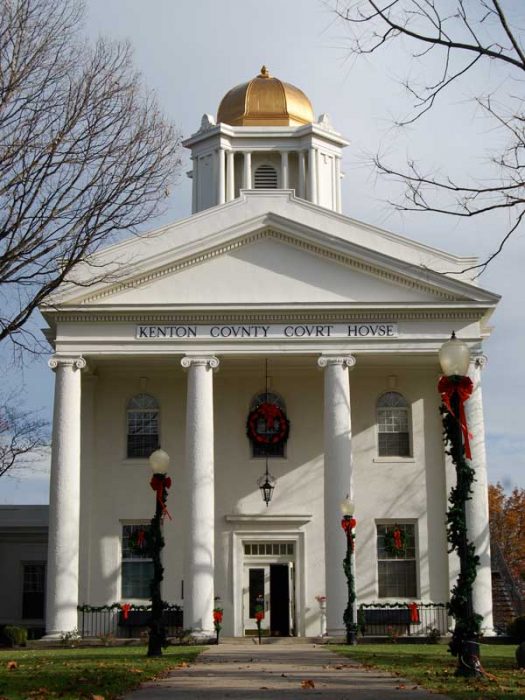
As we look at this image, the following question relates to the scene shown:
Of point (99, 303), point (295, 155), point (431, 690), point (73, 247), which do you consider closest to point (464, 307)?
point (99, 303)

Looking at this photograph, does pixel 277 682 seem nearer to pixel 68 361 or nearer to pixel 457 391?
pixel 457 391

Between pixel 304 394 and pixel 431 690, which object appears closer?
pixel 431 690

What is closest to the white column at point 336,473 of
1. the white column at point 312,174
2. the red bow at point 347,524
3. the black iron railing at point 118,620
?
the red bow at point 347,524

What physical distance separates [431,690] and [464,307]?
2034 centimetres

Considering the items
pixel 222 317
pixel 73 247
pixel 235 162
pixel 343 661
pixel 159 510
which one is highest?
pixel 235 162

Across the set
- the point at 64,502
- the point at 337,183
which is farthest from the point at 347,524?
the point at 337,183

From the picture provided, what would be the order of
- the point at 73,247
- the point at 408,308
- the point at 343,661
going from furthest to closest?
the point at 408,308 < the point at 343,661 < the point at 73,247

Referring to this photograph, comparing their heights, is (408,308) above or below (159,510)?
above

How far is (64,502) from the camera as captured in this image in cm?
3275

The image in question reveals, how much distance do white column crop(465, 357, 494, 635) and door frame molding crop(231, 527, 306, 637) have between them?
5319mm

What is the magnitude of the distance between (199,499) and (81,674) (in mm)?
15460

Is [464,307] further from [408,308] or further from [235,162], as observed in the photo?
[235,162]

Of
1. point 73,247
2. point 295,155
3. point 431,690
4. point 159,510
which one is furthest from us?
point 295,155

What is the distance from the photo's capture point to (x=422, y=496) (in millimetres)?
36406
